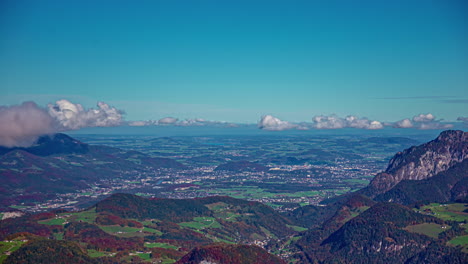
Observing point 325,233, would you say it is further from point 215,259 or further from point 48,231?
point 48,231

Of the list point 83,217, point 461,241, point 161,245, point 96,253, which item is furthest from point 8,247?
point 461,241

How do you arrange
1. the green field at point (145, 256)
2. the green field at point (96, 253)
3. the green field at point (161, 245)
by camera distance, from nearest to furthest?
1. the green field at point (96, 253)
2. the green field at point (145, 256)
3. the green field at point (161, 245)

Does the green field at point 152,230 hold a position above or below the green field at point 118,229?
below

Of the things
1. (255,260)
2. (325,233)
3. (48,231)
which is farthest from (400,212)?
(48,231)

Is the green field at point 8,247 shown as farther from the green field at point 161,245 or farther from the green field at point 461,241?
the green field at point 461,241

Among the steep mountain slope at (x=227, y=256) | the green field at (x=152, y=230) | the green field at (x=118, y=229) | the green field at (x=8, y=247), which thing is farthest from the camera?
the green field at (x=152, y=230)

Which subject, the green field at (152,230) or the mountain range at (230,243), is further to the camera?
the green field at (152,230)

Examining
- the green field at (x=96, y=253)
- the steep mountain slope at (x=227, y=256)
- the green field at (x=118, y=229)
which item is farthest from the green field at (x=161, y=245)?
the steep mountain slope at (x=227, y=256)

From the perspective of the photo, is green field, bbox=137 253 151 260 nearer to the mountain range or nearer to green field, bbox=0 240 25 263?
the mountain range

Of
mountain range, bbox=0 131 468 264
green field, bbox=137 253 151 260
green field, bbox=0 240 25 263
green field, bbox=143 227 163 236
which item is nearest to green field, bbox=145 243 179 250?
mountain range, bbox=0 131 468 264
